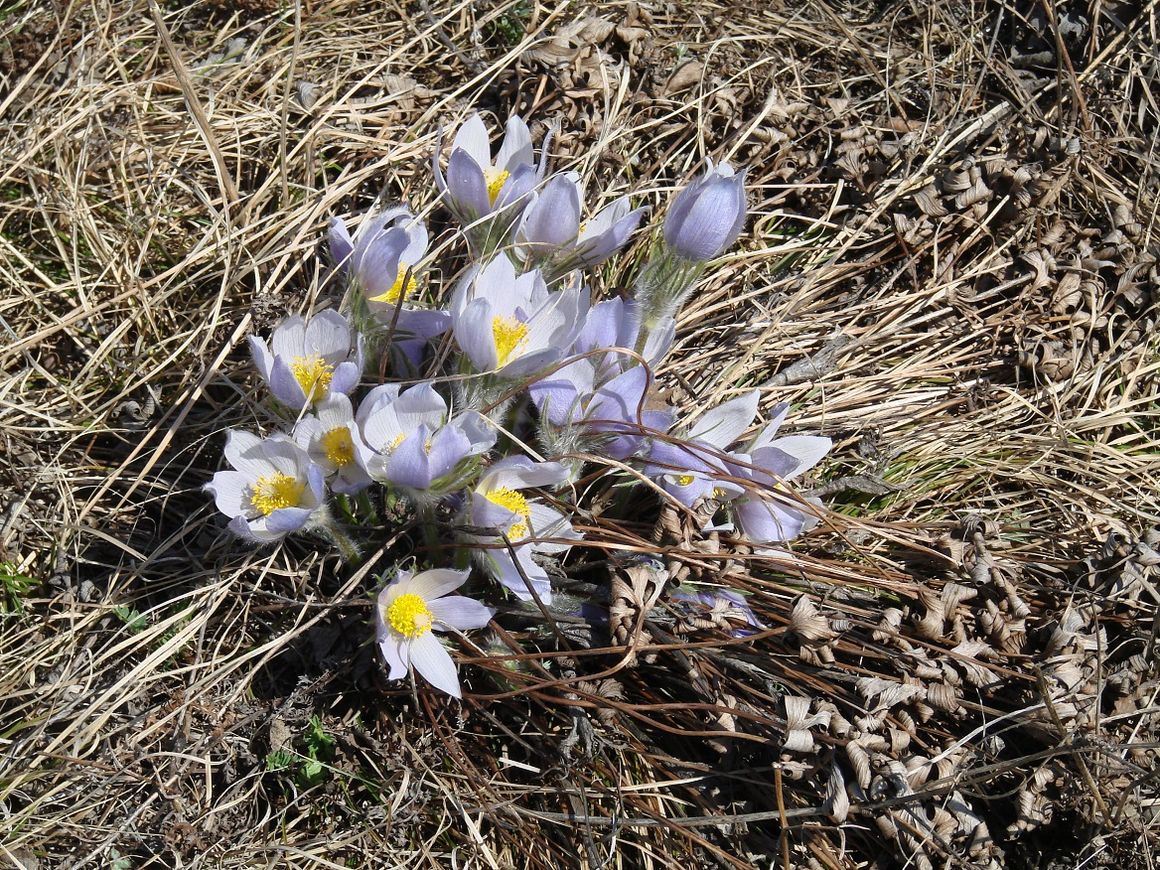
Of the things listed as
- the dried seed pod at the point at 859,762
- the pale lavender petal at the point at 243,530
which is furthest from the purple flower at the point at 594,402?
the dried seed pod at the point at 859,762

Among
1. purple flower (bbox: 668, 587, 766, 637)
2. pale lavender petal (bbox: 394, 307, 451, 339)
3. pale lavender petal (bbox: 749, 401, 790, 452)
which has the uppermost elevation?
pale lavender petal (bbox: 394, 307, 451, 339)

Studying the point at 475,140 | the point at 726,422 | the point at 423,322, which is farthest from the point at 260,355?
the point at 726,422

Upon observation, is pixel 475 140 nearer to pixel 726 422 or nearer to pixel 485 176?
pixel 485 176

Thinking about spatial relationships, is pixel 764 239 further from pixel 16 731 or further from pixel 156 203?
pixel 16 731

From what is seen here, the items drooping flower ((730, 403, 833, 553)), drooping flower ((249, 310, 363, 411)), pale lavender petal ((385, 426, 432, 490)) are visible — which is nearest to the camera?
pale lavender petal ((385, 426, 432, 490))

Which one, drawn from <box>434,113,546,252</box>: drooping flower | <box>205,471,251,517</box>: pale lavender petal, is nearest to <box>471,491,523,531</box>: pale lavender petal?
<box>205,471,251,517</box>: pale lavender petal

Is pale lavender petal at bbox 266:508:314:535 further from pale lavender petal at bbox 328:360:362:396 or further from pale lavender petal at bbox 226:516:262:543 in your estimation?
pale lavender petal at bbox 328:360:362:396

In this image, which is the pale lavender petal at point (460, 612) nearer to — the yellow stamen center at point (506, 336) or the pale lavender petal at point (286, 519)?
the pale lavender petal at point (286, 519)

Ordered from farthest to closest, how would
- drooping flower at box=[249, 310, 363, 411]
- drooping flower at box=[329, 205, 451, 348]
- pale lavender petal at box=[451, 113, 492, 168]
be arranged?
1. pale lavender petal at box=[451, 113, 492, 168]
2. drooping flower at box=[329, 205, 451, 348]
3. drooping flower at box=[249, 310, 363, 411]
